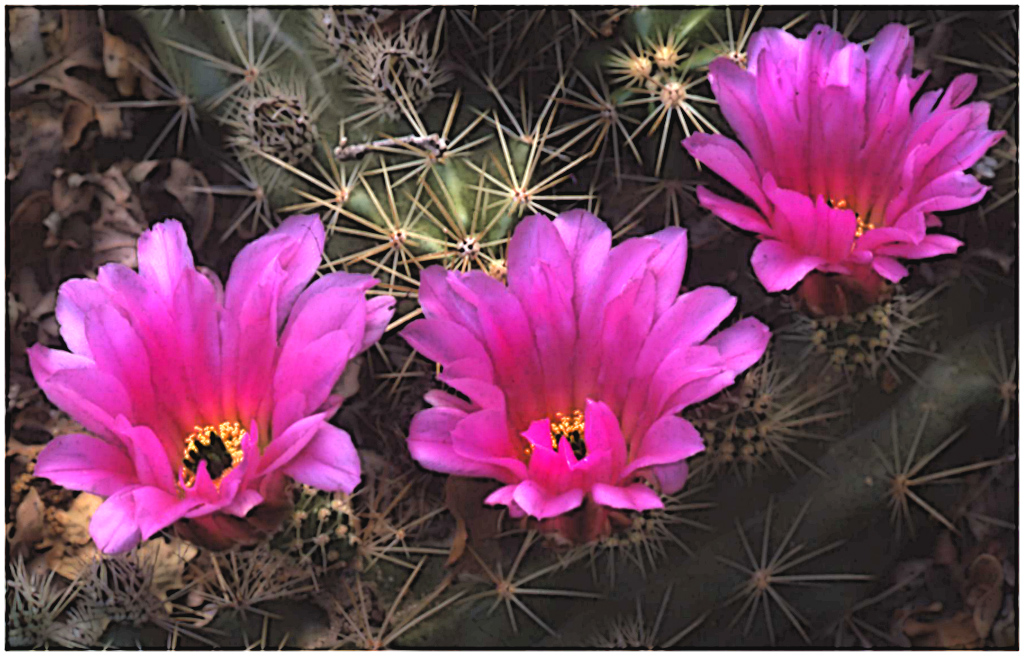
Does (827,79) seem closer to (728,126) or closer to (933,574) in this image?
(728,126)

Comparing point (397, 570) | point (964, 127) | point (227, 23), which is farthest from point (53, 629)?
→ point (964, 127)

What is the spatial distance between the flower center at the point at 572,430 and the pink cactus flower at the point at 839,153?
240 mm

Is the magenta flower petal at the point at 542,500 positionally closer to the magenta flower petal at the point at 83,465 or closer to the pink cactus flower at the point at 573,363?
the pink cactus flower at the point at 573,363

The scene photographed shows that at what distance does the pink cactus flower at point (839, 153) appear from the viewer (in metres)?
1.08

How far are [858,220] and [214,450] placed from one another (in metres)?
0.74

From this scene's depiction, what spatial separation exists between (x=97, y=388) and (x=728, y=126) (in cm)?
72

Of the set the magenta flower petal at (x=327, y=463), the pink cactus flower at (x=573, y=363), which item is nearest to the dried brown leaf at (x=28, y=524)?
the magenta flower petal at (x=327, y=463)

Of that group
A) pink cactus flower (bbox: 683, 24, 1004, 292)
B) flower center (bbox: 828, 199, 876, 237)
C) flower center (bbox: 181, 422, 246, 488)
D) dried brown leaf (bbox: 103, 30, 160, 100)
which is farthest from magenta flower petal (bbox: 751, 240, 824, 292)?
dried brown leaf (bbox: 103, 30, 160, 100)

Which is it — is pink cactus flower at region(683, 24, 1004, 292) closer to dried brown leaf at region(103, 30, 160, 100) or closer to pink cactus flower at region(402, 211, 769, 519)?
pink cactus flower at region(402, 211, 769, 519)

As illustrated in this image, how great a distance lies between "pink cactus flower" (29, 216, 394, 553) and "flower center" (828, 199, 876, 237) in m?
0.50

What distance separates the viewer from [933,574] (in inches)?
45.1

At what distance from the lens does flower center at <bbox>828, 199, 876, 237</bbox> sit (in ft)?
3.83

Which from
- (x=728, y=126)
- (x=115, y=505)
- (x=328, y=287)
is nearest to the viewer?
(x=115, y=505)

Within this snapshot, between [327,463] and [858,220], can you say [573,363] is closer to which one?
[327,463]
